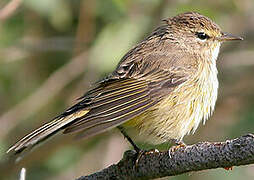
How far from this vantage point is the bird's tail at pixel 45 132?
4520mm

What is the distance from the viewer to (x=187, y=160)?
4.12m

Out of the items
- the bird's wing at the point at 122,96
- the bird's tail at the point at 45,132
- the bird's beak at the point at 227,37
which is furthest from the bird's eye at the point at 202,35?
the bird's tail at the point at 45,132

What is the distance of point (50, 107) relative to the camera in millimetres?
7590

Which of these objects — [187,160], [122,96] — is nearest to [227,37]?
[122,96]

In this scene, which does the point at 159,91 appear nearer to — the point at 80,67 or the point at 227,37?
the point at 227,37

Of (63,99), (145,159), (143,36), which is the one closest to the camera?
(145,159)

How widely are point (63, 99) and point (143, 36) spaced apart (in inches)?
47.9

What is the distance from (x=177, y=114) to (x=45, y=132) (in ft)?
3.64

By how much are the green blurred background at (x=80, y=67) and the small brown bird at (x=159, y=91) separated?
0.42 metres

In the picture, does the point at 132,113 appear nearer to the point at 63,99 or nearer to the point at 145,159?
the point at 145,159

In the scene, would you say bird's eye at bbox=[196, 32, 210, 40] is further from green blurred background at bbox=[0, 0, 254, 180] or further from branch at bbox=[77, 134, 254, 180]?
branch at bbox=[77, 134, 254, 180]

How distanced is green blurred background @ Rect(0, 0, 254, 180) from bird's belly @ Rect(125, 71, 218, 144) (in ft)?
4.11

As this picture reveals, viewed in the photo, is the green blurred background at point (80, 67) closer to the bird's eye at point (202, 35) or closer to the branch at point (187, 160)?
the bird's eye at point (202, 35)

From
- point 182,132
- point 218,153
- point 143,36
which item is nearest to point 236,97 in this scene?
point 143,36
